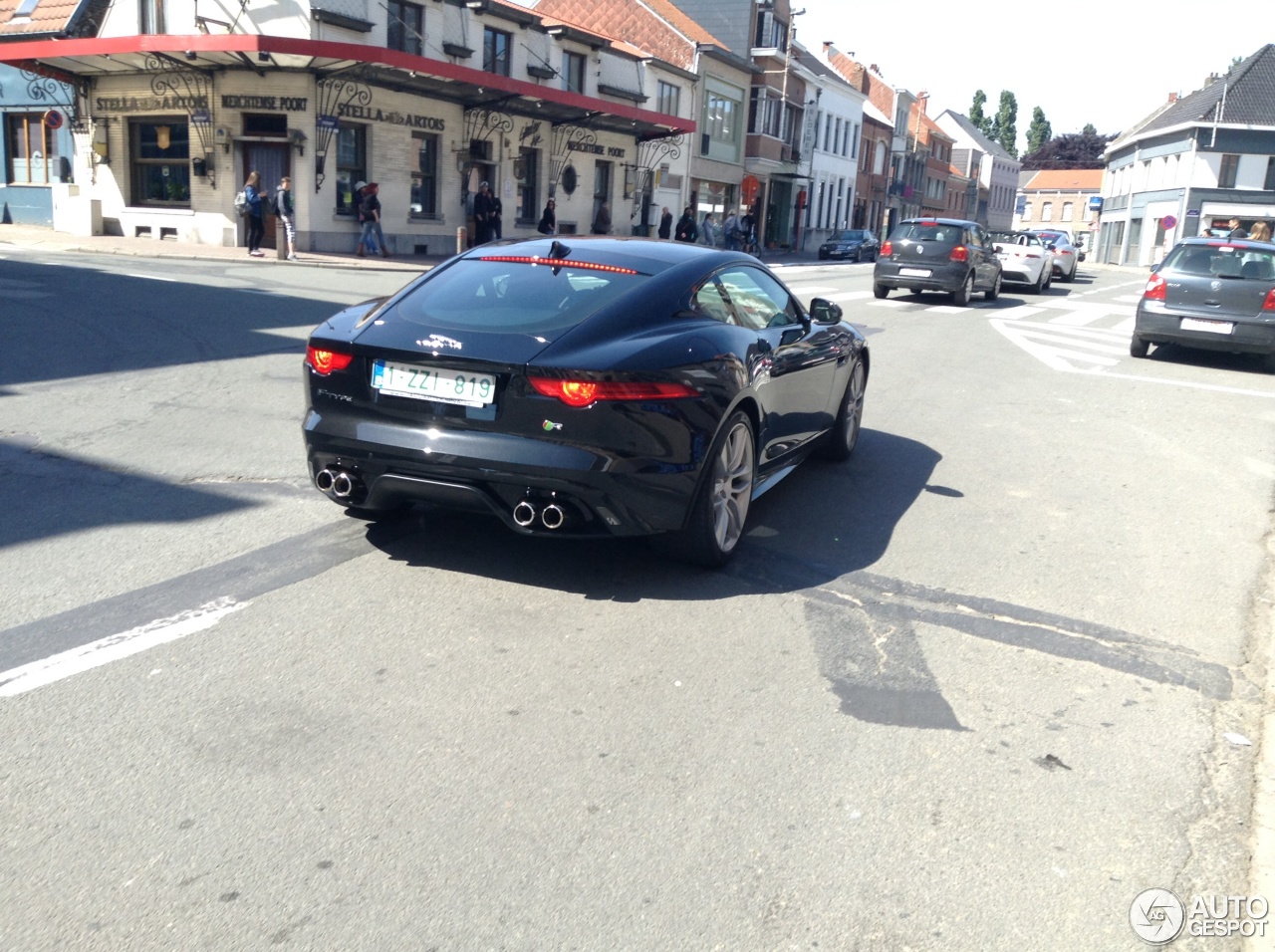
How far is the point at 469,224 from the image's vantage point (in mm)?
30453

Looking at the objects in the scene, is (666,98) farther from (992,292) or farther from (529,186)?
(992,292)

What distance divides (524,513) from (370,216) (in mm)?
23174

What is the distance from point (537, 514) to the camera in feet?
15.3

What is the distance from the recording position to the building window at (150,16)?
27250mm

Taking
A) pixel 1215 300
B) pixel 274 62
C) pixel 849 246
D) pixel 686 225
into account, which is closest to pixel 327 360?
pixel 1215 300

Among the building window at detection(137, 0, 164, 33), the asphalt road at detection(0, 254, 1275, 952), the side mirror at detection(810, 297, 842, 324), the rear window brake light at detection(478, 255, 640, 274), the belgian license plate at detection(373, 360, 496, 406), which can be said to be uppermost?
the building window at detection(137, 0, 164, 33)

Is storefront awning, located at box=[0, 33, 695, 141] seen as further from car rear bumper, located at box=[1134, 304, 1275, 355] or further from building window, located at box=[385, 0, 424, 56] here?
car rear bumper, located at box=[1134, 304, 1275, 355]

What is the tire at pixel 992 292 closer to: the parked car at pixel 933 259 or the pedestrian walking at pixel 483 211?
the parked car at pixel 933 259

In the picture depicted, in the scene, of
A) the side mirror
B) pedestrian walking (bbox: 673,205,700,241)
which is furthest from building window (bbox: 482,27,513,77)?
the side mirror

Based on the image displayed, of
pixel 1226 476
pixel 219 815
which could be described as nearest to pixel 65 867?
pixel 219 815

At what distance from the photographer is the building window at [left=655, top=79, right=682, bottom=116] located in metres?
42.9

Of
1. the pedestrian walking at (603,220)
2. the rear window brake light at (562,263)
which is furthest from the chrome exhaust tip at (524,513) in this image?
the pedestrian walking at (603,220)

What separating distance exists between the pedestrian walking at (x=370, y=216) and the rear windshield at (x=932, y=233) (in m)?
11.7

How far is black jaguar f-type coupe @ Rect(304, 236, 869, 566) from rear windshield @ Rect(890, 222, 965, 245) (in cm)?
1675
